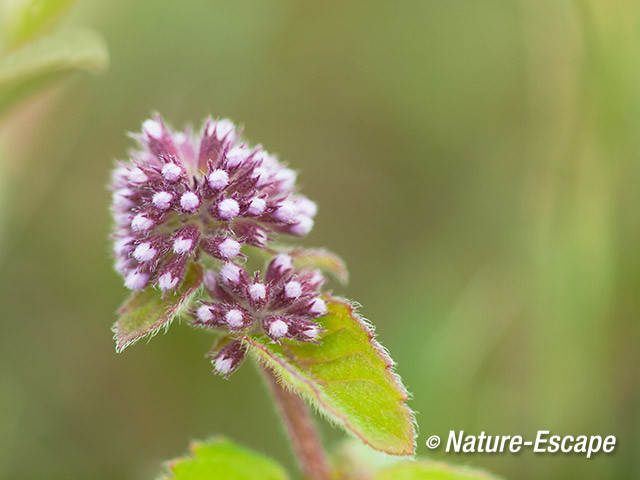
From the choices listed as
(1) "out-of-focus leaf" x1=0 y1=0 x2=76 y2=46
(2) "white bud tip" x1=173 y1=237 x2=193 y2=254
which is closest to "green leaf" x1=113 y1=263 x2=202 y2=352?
(2) "white bud tip" x1=173 y1=237 x2=193 y2=254

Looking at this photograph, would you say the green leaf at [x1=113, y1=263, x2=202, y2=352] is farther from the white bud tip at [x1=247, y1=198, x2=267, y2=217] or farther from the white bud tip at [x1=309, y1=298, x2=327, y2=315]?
the white bud tip at [x1=309, y1=298, x2=327, y2=315]

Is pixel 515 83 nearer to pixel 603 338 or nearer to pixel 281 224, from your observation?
pixel 603 338

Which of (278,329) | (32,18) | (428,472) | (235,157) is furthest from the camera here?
(32,18)

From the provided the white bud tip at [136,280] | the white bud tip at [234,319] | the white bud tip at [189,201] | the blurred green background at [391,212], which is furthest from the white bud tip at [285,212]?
the blurred green background at [391,212]

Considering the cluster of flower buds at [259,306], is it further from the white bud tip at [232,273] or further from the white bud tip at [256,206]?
the white bud tip at [256,206]

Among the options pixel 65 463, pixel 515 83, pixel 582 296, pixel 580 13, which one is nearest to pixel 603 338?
pixel 582 296

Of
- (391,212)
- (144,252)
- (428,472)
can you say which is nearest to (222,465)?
(428,472)

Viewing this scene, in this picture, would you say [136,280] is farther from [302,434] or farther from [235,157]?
[302,434]
